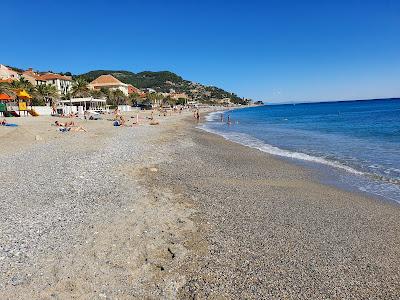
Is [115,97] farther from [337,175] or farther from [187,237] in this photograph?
[187,237]

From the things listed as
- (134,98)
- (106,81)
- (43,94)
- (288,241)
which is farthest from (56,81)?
(288,241)

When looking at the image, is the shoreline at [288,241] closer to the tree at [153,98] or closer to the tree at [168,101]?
the tree at [153,98]

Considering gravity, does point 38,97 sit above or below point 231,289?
above

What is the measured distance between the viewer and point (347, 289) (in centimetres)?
502

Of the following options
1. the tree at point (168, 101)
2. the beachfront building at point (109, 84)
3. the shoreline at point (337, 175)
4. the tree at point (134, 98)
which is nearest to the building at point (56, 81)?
the beachfront building at point (109, 84)

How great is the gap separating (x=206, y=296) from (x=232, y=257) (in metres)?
1.21

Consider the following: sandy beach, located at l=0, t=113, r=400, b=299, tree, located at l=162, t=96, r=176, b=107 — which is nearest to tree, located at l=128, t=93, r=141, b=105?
tree, located at l=162, t=96, r=176, b=107

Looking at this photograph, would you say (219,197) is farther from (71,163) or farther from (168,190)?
(71,163)

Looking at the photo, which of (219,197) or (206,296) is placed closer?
(206,296)

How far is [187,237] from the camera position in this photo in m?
6.60

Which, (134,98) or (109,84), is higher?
(109,84)

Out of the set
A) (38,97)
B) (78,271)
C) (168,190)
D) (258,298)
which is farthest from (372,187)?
(38,97)

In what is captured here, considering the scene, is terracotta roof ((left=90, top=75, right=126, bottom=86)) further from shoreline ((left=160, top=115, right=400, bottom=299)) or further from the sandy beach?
shoreline ((left=160, top=115, right=400, bottom=299))

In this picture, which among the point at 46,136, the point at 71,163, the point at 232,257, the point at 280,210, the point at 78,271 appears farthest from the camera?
the point at 46,136
